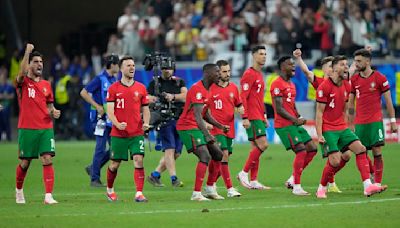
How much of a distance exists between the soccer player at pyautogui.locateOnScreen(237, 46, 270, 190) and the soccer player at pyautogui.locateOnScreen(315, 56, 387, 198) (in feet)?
9.40

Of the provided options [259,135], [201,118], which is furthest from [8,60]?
[201,118]

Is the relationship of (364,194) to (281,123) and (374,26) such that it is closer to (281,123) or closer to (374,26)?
(281,123)

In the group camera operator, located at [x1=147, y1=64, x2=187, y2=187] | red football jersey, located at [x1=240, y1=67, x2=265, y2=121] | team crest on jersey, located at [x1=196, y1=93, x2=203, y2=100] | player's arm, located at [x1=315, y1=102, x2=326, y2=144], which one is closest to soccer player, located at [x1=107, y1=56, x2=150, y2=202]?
team crest on jersey, located at [x1=196, y1=93, x2=203, y2=100]

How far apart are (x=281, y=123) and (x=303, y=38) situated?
1518 cm

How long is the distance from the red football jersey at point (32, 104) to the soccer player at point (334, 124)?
4.24 meters

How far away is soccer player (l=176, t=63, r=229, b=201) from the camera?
18.2 metres

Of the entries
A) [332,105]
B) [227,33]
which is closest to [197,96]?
[332,105]

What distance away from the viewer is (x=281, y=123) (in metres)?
20.2

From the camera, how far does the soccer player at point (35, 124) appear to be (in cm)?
1811

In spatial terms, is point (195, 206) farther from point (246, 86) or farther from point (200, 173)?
point (246, 86)

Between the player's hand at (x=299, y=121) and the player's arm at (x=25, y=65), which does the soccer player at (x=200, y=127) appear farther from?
the player's arm at (x=25, y=65)

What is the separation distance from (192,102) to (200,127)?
45 cm

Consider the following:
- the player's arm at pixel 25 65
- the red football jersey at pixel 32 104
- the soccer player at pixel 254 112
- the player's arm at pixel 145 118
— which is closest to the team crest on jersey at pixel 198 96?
the player's arm at pixel 145 118

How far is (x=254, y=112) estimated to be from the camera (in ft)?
71.2
